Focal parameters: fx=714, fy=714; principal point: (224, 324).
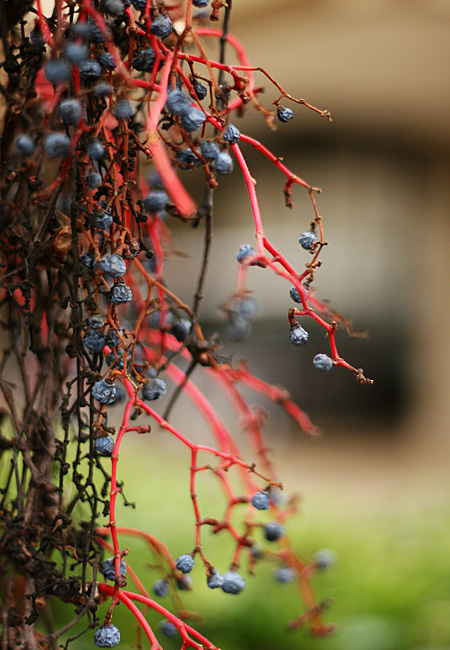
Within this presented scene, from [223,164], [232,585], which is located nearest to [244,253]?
[223,164]

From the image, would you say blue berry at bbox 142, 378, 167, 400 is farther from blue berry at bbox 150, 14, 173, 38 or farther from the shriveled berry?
blue berry at bbox 150, 14, 173, 38

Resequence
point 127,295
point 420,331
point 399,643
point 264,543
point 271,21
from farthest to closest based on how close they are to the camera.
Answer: point 420,331 < point 271,21 < point 264,543 < point 399,643 < point 127,295

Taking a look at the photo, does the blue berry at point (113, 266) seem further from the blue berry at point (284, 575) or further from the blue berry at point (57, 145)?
the blue berry at point (284, 575)

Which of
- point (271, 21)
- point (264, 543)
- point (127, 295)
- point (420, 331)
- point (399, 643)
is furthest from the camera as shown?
point (420, 331)

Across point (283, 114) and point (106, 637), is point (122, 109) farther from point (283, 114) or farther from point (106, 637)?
point (106, 637)

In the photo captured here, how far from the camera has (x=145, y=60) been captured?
19.6 inches

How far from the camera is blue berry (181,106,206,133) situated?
471mm

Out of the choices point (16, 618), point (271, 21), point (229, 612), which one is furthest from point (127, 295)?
point (271, 21)

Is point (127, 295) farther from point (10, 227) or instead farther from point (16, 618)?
point (16, 618)

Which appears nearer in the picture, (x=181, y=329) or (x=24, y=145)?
(x=24, y=145)

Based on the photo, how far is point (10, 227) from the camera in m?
0.54

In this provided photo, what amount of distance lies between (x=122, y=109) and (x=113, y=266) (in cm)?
10

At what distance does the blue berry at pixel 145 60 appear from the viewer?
1.63ft

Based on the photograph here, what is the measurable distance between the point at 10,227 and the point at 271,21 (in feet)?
13.5
